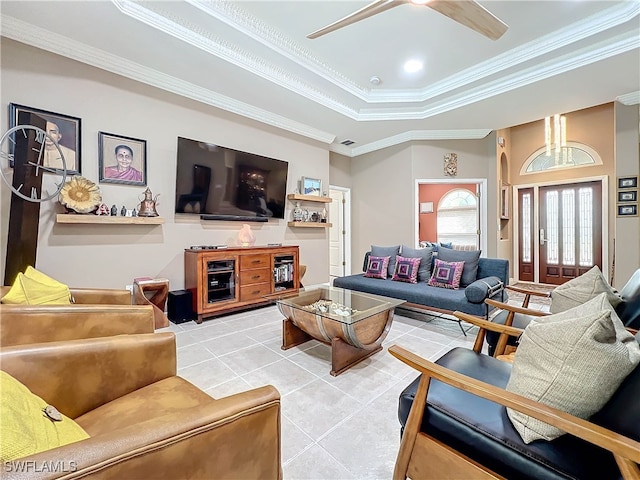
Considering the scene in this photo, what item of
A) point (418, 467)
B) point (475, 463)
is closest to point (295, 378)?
point (418, 467)

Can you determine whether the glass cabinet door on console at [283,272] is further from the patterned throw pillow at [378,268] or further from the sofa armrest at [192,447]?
the sofa armrest at [192,447]

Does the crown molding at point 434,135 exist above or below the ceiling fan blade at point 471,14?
above

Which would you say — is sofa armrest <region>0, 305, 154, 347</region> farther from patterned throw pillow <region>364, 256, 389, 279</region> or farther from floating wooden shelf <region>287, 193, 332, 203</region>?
floating wooden shelf <region>287, 193, 332, 203</region>

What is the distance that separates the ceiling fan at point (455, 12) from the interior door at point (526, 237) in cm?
493

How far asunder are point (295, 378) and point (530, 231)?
21.0 ft

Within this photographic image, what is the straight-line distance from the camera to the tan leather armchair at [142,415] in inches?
24.3

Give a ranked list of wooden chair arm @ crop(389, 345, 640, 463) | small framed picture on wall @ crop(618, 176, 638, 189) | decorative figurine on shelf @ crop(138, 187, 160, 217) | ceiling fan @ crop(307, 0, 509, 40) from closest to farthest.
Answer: wooden chair arm @ crop(389, 345, 640, 463)
ceiling fan @ crop(307, 0, 509, 40)
decorative figurine on shelf @ crop(138, 187, 160, 217)
small framed picture on wall @ crop(618, 176, 638, 189)

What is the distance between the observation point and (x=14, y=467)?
20.3 inches

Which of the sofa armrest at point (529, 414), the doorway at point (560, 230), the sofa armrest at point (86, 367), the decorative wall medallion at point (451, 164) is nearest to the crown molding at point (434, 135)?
the decorative wall medallion at point (451, 164)

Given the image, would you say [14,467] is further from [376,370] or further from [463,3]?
[463,3]

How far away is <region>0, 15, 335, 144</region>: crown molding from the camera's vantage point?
277 cm

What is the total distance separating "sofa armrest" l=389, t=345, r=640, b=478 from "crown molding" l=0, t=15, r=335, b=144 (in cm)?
407

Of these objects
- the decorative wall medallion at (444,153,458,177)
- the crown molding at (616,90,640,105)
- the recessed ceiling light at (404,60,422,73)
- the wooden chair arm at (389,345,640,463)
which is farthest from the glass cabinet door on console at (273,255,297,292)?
the crown molding at (616,90,640,105)

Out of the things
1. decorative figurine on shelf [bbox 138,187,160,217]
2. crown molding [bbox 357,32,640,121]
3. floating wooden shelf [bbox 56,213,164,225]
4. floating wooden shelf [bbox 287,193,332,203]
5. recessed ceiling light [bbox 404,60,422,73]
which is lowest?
floating wooden shelf [bbox 56,213,164,225]
